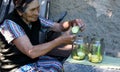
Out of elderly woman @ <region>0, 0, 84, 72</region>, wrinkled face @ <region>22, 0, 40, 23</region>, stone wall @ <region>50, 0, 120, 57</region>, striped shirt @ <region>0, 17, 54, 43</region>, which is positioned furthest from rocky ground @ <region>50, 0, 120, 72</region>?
striped shirt @ <region>0, 17, 54, 43</region>

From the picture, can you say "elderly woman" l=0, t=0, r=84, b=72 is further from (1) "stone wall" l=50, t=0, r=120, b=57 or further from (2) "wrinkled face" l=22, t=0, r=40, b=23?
(1) "stone wall" l=50, t=0, r=120, b=57

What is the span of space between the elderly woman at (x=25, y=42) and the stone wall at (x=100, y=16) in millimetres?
769

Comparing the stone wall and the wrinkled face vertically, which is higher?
the wrinkled face

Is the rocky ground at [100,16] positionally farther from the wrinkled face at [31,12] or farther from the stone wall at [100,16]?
the wrinkled face at [31,12]

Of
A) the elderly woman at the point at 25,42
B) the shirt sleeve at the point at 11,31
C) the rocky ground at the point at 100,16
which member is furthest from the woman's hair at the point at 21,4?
the rocky ground at the point at 100,16

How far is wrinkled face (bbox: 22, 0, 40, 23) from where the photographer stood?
302cm

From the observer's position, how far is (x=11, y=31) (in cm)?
298

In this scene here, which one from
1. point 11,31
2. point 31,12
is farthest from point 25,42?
point 31,12

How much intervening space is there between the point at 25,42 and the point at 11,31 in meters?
0.18

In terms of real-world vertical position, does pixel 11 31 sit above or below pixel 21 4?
below

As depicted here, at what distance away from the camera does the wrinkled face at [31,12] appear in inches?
119

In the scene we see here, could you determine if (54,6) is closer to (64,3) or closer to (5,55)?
(64,3)

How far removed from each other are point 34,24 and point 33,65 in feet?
1.44

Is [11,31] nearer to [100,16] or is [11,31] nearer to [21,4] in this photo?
[21,4]
